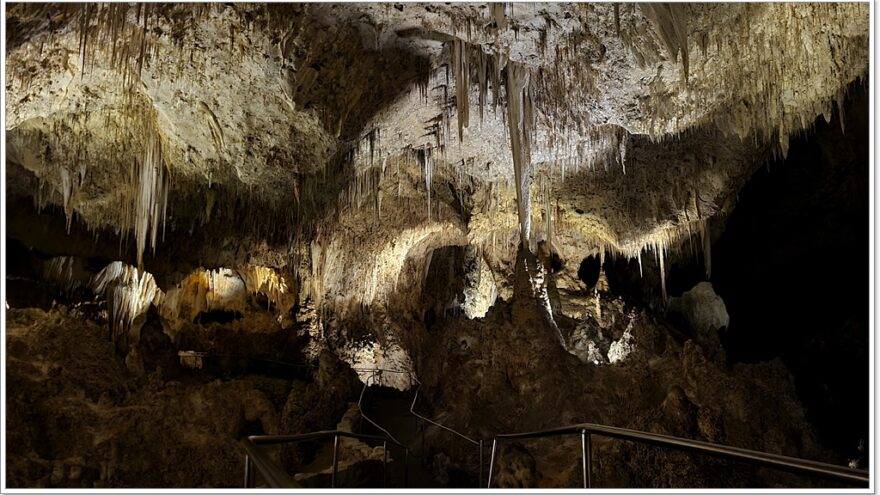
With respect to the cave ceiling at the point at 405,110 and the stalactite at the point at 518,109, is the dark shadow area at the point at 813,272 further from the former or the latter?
the stalactite at the point at 518,109

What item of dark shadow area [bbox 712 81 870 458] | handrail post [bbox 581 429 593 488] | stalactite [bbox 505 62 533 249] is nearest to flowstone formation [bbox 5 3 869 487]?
stalactite [bbox 505 62 533 249]

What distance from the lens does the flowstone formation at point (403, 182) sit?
538 cm

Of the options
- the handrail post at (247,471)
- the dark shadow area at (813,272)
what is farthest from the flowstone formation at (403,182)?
the dark shadow area at (813,272)

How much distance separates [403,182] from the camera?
33.0 ft

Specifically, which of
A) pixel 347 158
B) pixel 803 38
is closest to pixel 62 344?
pixel 347 158

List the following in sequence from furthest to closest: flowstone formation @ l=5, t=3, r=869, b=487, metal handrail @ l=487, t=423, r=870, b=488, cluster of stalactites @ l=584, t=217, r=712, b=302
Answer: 1. cluster of stalactites @ l=584, t=217, r=712, b=302
2. flowstone formation @ l=5, t=3, r=869, b=487
3. metal handrail @ l=487, t=423, r=870, b=488

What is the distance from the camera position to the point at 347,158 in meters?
8.45

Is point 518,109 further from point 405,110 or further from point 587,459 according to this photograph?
point 587,459

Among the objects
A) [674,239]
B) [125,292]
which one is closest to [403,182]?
[674,239]

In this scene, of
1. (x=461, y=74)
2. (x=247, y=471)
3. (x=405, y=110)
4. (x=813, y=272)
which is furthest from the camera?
(x=813, y=272)

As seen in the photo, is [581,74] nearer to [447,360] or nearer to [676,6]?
[676,6]

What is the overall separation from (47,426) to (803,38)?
883 cm

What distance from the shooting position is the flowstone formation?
5379mm

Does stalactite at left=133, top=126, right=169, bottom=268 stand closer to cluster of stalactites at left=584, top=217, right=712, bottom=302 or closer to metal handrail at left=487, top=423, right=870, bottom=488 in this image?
metal handrail at left=487, top=423, right=870, bottom=488
